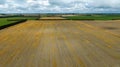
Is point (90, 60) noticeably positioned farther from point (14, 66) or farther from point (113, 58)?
point (14, 66)

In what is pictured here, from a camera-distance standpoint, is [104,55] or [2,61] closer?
[2,61]

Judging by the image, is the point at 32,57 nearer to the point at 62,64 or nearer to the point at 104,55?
the point at 62,64

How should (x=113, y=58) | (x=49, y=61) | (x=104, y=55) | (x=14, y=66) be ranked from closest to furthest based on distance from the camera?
(x=14, y=66) → (x=49, y=61) → (x=113, y=58) → (x=104, y=55)

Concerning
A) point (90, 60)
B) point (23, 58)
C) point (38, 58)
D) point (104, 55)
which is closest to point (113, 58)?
point (104, 55)

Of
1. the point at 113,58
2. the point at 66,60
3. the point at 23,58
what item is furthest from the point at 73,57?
the point at 23,58

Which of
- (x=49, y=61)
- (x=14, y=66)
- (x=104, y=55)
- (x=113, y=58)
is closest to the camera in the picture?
(x=14, y=66)

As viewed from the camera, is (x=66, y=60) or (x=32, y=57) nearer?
(x=66, y=60)

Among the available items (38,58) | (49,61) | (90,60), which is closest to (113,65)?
(90,60)

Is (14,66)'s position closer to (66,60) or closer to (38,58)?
(38,58)
